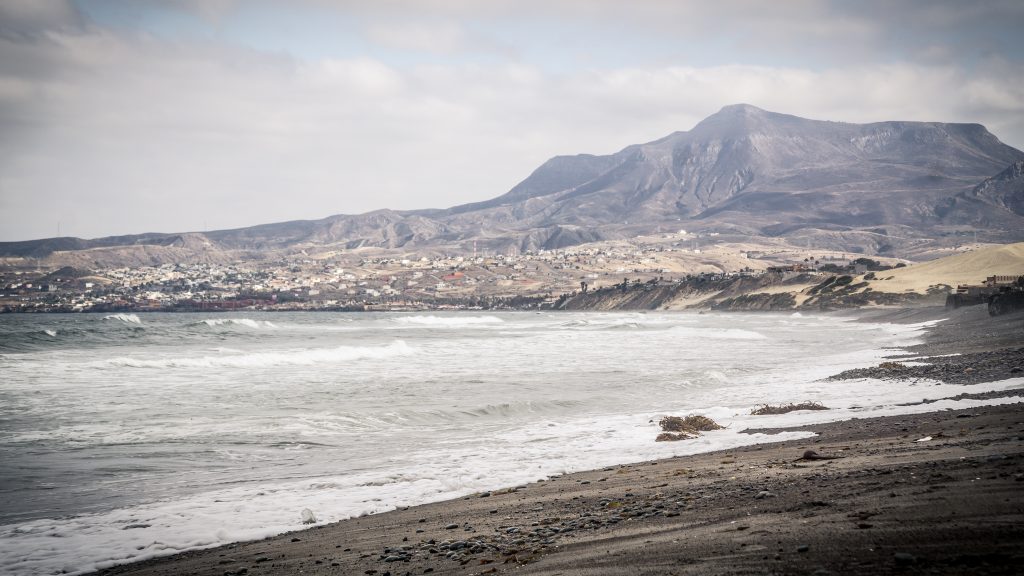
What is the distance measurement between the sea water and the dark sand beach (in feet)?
4.66

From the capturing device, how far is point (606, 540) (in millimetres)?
7656

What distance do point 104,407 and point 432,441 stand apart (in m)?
12.0

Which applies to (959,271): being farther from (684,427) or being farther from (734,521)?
(734,521)

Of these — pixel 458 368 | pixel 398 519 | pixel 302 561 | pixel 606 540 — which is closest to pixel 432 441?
pixel 398 519

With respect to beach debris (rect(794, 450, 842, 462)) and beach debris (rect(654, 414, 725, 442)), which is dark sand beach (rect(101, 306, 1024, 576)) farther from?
beach debris (rect(654, 414, 725, 442))

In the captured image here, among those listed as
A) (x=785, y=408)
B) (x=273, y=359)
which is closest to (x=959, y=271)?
(x=273, y=359)

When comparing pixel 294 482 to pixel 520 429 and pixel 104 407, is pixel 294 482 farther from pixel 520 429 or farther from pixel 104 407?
pixel 104 407

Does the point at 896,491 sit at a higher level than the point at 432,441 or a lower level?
higher

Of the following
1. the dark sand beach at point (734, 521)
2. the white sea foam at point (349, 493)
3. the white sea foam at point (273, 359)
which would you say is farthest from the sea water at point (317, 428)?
the dark sand beach at point (734, 521)

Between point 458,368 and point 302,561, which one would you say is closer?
point 302,561

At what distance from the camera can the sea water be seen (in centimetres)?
1118

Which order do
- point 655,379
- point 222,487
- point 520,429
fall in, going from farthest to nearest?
point 655,379, point 520,429, point 222,487

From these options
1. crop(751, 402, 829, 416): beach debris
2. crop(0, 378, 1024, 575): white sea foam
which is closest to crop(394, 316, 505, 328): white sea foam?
crop(751, 402, 829, 416): beach debris

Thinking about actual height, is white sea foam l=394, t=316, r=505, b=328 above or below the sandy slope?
below
